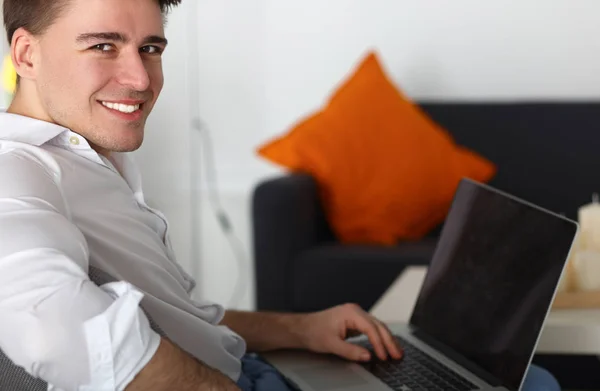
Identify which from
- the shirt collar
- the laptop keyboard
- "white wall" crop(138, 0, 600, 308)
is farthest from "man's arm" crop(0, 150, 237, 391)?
"white wall" crop(138, 0, 600, 308)

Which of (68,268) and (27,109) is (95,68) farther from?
(68,268)

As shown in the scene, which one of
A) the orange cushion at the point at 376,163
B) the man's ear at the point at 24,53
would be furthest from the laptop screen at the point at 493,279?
the orange cushion at the point at 376,163

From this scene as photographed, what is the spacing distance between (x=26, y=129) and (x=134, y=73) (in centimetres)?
15

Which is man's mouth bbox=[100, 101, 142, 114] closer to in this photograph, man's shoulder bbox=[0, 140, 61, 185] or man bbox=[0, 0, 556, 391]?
man bbox=[0, 0, 556, 391]

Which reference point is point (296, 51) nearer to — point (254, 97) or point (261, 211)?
point (254, 97)

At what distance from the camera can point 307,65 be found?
148 inches

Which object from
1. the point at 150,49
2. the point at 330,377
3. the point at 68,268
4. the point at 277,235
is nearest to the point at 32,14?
the point at 150,49

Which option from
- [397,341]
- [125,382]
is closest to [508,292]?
[397,341]

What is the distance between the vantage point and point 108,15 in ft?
3.79

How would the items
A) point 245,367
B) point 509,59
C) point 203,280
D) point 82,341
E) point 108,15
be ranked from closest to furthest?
1. point 82,341
2. point 108,15
3. point 245,367
4. point 509,59
5. point 203,280

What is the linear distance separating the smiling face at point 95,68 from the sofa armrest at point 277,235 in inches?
64.6

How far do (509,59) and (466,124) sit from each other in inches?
15.8

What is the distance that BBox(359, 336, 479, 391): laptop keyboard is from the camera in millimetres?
1289

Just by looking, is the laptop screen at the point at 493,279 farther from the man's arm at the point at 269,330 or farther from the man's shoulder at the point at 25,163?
the man's shoulder at the point at 25,163
